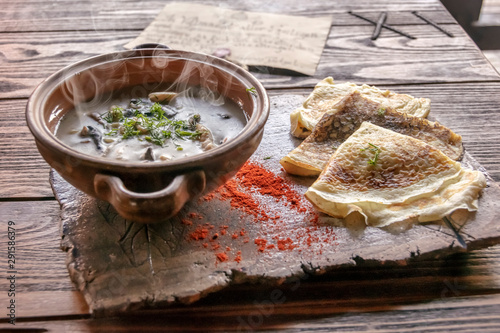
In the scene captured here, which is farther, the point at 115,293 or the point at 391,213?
the point at 391,213

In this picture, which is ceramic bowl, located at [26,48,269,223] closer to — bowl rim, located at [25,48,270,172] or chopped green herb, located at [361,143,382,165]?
bowl rim, located at [25,48,270,172]

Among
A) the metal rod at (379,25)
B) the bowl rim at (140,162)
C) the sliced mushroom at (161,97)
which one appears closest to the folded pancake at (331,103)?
the bowl rim at (140,162)

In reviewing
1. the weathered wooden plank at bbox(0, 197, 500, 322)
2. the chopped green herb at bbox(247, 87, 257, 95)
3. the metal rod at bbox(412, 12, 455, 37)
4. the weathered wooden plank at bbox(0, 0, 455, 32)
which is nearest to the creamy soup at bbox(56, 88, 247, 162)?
the chopped green herb at bbox(247, 87, 257, 95)

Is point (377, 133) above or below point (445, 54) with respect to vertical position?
above

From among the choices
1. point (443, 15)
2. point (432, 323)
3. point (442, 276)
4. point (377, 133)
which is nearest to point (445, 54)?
point (443, 15)

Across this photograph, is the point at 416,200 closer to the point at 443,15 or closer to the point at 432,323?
the point at 432,323

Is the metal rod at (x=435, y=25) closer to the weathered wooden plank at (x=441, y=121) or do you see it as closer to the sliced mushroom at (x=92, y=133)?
the weathered wooden plank at (x=441, y=121)
